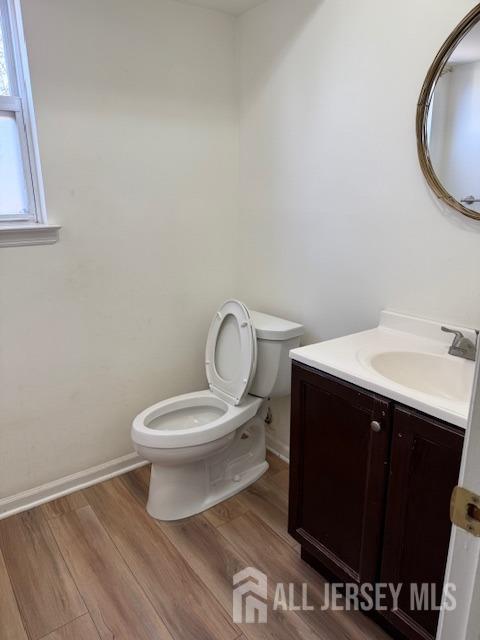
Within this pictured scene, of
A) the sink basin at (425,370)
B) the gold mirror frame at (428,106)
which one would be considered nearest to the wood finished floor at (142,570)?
the sink basin at (425,370)

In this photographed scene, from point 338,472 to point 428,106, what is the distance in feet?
4.16

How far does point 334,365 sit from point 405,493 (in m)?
0.41

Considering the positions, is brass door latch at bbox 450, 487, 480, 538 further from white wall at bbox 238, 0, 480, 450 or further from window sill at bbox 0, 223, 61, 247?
window sill at bbox 0, 223, 61, 247

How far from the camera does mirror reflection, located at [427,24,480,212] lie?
1402 mm

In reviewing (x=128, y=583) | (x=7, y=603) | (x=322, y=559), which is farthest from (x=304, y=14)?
(x=7, y=603)

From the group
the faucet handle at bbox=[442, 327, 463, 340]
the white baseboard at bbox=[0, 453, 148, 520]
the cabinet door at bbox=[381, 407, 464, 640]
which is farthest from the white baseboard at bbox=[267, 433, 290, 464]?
the faucet handle at bbox=[442, 327, 463, 340]

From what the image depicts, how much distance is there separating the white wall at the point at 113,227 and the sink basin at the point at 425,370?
1.19m

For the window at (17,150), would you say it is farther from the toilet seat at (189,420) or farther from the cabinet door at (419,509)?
the cabinet door at (419,509)

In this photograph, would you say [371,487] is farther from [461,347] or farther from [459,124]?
[459,124]

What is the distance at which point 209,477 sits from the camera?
2082 mm

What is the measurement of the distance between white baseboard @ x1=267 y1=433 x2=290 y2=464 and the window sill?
152cm

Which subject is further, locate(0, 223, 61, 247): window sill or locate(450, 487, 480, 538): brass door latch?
locate(0, 223, 61, 247): window sill

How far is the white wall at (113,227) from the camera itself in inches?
73.5

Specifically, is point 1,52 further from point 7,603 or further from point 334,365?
point 7,603
